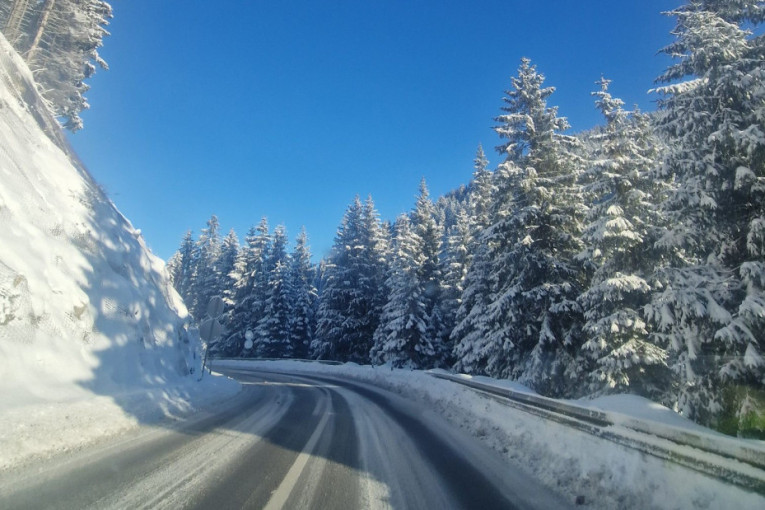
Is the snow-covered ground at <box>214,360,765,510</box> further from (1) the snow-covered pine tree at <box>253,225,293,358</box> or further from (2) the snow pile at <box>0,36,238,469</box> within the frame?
(1) the snow-covered pine tree at <box>253,225,293,358</box>

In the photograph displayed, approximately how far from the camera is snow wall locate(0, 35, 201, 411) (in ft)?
24.3

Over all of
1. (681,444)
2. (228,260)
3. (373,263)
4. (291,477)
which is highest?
(228,260)

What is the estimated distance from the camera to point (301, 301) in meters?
42.8

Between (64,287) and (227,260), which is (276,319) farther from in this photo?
(64,287)

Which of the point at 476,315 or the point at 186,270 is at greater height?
the point at 186,270

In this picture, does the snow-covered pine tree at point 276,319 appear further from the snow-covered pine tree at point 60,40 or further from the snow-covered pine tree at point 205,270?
the snow-covered pine tree at point 60,40

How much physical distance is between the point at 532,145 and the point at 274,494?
60.1 feet

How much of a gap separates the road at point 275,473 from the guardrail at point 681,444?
49.2 inches

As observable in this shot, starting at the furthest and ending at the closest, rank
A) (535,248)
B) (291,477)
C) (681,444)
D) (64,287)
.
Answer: (535,248) < (64,287) < (291,477) < (681,444)

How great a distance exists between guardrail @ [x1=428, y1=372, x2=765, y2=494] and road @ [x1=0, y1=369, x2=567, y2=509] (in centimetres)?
125

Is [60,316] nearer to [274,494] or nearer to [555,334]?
[274,494]

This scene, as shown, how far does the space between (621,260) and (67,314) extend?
17.0 metres

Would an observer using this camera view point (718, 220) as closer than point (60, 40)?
Yes

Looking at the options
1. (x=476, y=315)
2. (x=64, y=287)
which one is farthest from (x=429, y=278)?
(x=64, y=287)
